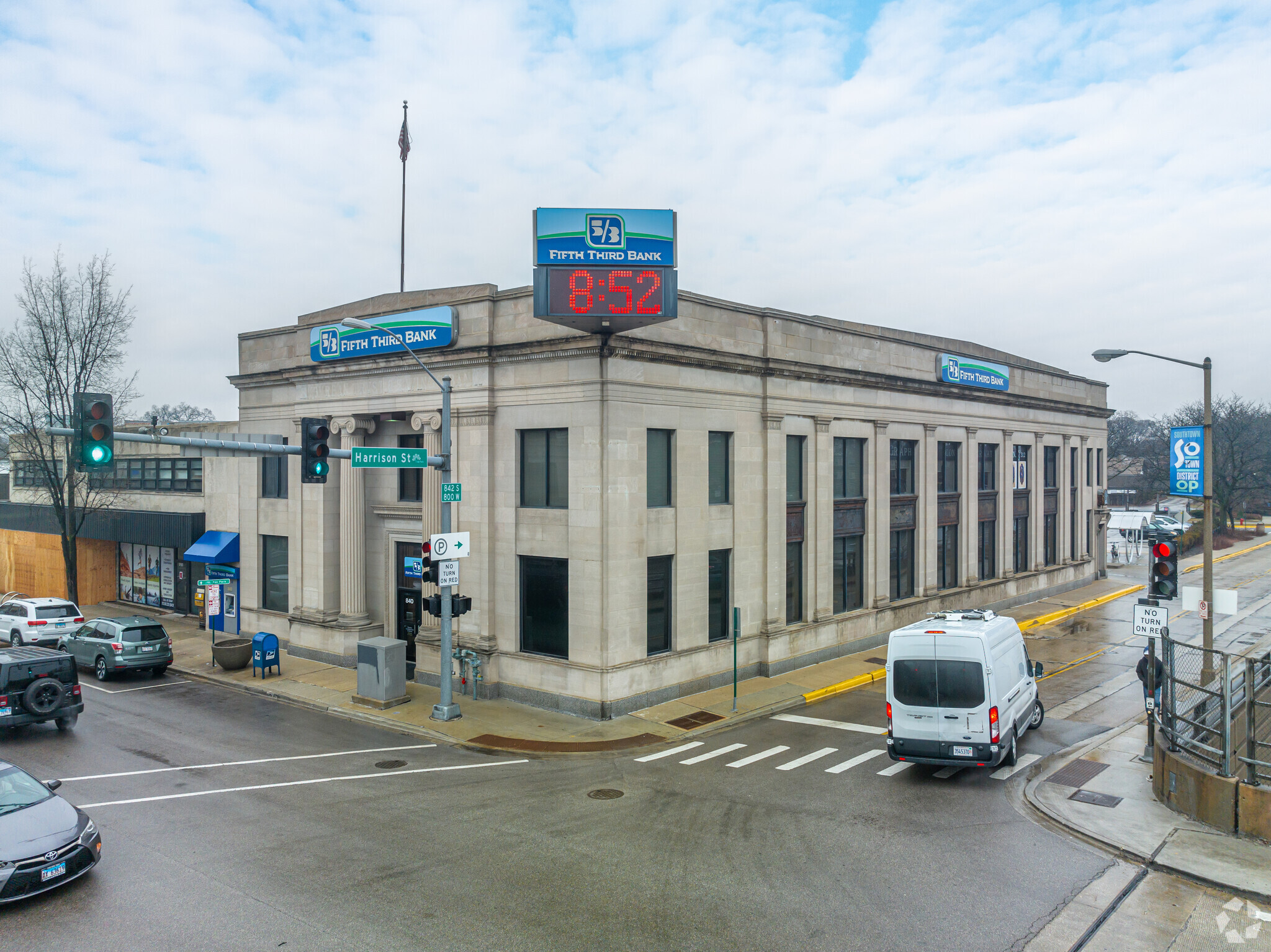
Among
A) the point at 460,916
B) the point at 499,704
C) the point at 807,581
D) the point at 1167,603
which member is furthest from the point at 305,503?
the point at 1167,603

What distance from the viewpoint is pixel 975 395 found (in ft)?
111

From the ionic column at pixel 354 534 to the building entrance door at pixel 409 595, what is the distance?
4.05ft

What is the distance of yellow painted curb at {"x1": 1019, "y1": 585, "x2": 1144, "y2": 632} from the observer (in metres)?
32.7

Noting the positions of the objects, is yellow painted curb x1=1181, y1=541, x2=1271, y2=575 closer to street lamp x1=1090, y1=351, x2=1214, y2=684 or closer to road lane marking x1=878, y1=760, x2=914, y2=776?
street lamp x1=1090, y1=351, x2=1214, y2=684

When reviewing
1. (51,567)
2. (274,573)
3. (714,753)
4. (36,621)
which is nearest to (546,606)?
(714,753)

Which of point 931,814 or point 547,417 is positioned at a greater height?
point 547,417

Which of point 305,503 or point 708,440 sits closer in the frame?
point 708,440

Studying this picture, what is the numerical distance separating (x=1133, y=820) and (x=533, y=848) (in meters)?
9.25

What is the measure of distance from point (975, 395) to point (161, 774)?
30813 millimetres

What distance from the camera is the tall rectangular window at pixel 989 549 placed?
1388 inches

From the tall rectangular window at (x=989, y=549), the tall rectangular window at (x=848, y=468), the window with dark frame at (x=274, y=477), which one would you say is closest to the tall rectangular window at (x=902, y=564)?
the tall rectangular window at (x=848, y=468)

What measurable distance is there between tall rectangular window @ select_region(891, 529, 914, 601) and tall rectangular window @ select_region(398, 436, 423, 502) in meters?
16.7

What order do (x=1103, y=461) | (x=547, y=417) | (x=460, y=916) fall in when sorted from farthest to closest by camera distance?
1. (x=1103, y=461)
2. (x=547, y=417)
3. (x=460, y=916)

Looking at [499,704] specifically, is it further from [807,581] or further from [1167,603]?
[1167,603]
